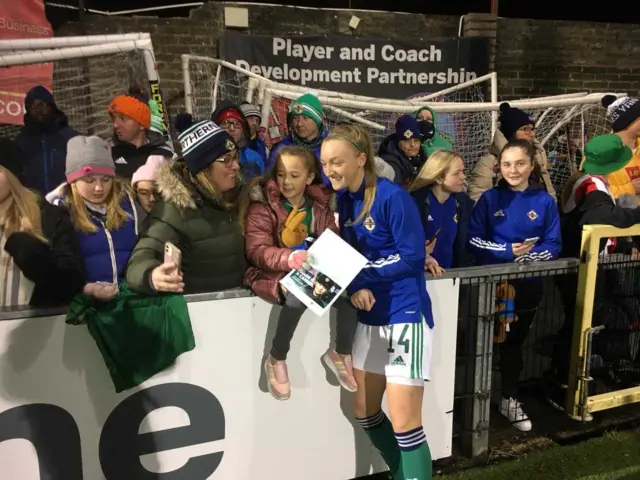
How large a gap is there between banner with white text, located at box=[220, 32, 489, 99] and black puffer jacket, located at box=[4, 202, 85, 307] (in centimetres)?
619

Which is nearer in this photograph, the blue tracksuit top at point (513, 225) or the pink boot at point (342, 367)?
the pink boot at point (342, 367)

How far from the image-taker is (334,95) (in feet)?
21.5

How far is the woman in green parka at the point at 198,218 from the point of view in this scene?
223cm

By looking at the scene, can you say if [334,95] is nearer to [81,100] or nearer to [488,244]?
[81,100]

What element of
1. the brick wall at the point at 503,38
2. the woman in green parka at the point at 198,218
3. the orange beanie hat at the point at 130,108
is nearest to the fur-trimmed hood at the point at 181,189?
the woman in green parka at the point at 198,218

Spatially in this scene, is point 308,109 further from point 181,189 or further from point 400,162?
point 181,189

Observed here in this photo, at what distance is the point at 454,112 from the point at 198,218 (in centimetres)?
558

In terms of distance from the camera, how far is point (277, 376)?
253 centimetres

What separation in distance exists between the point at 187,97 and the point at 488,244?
17.9 feet

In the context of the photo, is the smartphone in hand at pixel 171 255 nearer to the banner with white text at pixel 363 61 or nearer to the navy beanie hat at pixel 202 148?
the navy beanie hat at pixel 202 148

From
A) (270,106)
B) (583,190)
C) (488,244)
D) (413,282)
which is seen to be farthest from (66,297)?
(270,106)

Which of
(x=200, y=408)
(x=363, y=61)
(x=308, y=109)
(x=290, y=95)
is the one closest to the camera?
(x=200, y=408)

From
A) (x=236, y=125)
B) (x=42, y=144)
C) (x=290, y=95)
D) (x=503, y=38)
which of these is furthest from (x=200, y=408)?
(x=503, y=38)

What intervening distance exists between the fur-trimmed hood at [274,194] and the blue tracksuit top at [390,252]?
0.55 ft
